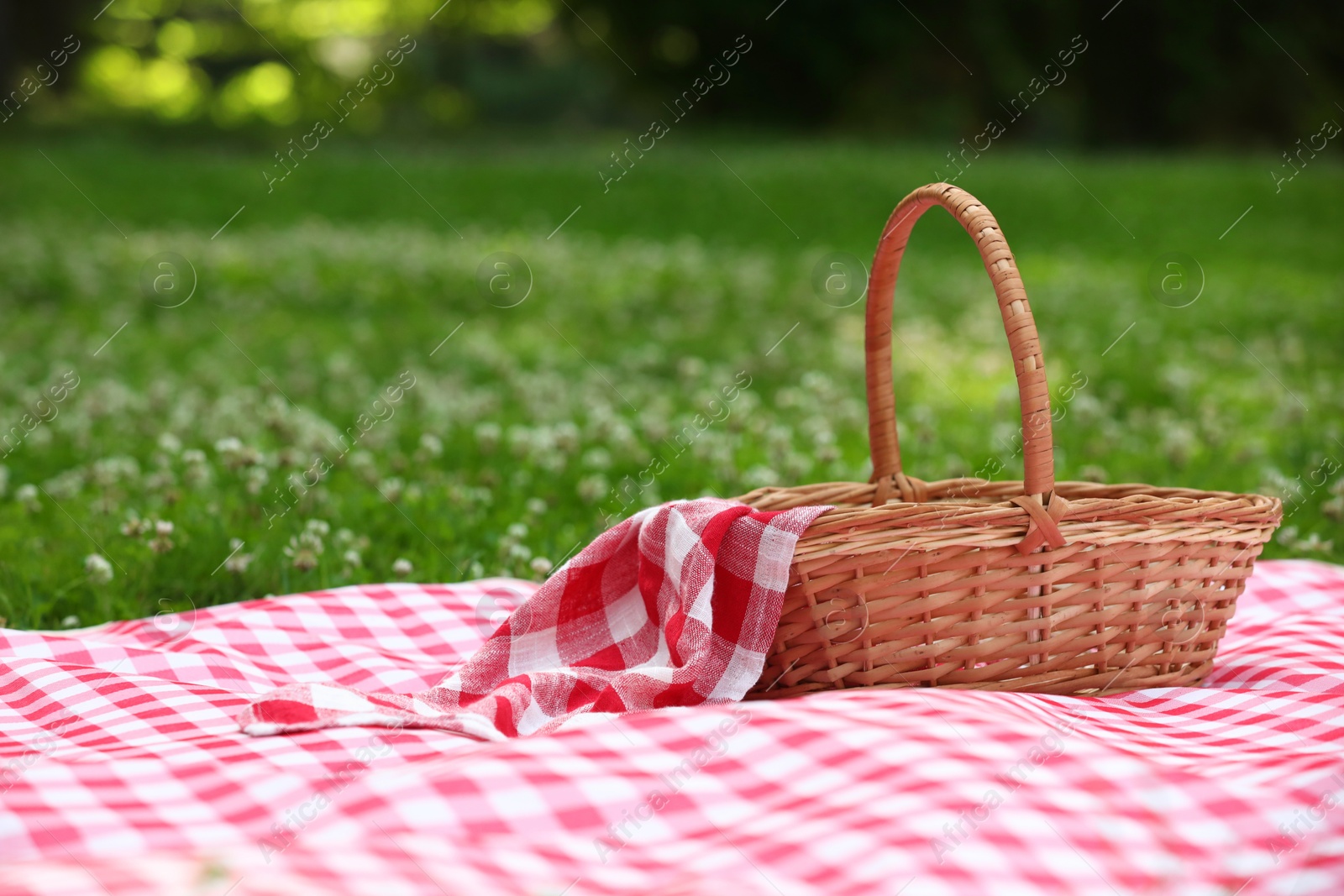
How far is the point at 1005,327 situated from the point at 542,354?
4.94 meters

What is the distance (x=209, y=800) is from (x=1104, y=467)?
3651 mm

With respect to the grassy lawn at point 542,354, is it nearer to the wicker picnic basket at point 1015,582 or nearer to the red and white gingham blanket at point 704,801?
the wicker picnic basket at point 1015,582

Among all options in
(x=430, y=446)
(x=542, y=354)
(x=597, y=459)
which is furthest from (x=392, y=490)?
(x=542, y=354)

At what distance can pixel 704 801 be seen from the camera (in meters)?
1.75

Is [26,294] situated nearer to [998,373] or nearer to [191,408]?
[191,408]

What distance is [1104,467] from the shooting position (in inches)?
179

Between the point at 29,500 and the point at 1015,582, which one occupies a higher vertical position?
the point at 29,500

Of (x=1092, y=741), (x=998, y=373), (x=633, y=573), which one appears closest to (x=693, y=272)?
(x=998, y=373)

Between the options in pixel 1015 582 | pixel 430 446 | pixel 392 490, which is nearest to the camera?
pixel 1015 582

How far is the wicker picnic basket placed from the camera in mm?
2150

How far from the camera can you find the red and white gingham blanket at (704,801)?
5.03ft

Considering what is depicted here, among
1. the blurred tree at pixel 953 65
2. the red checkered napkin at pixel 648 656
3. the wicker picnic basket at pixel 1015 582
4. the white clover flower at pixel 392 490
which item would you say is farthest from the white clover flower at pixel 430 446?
the blurred tree at pixel 953 65

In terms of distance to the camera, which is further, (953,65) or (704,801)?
(953,65)

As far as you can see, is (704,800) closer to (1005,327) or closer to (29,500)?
(1005,327)
